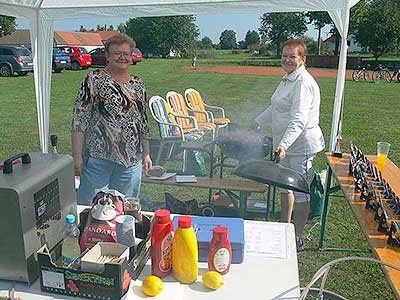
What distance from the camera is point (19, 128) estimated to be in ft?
24.2

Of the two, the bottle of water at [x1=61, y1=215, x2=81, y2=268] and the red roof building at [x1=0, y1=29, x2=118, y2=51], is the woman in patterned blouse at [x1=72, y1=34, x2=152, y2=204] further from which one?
the bottle of water at [x1=61, y1=215, x2=81, y2=268]

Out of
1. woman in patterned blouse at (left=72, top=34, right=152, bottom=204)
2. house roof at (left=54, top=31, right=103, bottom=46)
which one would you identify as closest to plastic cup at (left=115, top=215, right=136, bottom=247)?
woman in patterned blouse at (left=72, top=34, right=152, bottom=204)

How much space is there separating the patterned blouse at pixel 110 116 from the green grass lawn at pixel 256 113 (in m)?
1.52

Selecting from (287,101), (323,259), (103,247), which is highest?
(287,101)

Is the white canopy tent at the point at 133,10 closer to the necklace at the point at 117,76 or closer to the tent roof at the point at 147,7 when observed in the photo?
the tent roof at the point at 147,7

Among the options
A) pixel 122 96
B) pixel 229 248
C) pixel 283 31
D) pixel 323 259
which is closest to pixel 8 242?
pixel 229 248

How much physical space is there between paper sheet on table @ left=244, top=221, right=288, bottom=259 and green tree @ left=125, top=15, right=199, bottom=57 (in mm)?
3127

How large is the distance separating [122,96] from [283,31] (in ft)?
9.16

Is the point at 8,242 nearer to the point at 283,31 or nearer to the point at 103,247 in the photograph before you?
the point at 103,247

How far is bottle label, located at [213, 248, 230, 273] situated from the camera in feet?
4.58

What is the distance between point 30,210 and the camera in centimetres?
127

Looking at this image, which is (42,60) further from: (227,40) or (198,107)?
(198,107)

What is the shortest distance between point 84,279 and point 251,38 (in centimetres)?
412

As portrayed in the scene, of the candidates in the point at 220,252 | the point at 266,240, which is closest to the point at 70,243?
the point at 220,252
